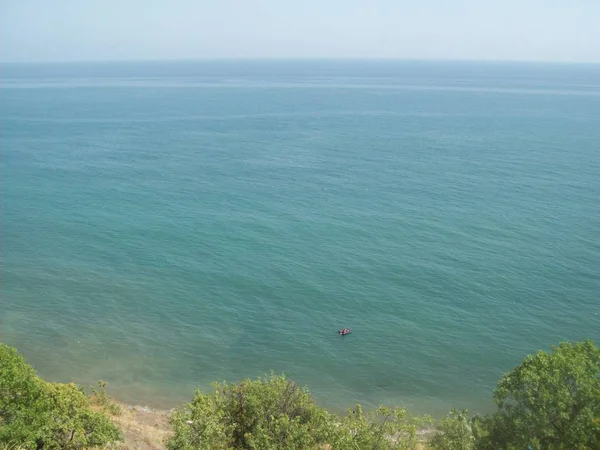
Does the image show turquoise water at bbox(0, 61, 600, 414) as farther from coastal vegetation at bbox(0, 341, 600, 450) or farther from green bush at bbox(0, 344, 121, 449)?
green bush at bbox(0, 344, 121, 449)

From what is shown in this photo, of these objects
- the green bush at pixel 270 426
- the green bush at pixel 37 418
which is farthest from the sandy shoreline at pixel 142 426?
the green bush at pixel 270 426

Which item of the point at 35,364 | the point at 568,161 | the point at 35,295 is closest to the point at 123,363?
the point at 35,364

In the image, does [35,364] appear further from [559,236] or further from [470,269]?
[559,236]

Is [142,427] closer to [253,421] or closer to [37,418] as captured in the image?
[37,418]

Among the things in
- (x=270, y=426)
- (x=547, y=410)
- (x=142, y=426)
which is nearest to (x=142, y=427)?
(x=142, y=426)

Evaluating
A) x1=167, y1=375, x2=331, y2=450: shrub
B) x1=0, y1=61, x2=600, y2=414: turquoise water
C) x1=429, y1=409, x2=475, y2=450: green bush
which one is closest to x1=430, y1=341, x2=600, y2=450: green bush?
x1=429, y1=409, x2=475, y2=450: green bush

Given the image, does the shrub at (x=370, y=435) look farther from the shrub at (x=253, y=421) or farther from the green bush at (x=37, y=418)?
the green bush at (x=37, y=418)
